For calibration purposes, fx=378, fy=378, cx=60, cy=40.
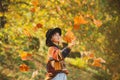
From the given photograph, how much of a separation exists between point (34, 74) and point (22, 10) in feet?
2.22

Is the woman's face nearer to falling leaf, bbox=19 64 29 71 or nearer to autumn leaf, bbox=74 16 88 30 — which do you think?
autumn leaf, bbox=74 16 88 30

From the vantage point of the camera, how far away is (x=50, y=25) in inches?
157

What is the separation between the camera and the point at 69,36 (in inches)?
162

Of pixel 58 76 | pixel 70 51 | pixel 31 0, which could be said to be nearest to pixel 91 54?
pixel 70 51

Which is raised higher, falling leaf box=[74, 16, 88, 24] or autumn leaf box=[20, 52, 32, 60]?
falling leaf box=[74, 16, 88, 24]

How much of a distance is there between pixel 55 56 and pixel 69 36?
361 millimetres

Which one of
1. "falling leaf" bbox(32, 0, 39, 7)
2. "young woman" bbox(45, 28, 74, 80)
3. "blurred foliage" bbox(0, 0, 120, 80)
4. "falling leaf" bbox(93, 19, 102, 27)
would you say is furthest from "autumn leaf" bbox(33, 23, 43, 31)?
"falling leaf" bbox(93, 19, 102, 27)

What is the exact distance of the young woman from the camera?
3810 millimetres

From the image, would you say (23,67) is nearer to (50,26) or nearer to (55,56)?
(55,56)

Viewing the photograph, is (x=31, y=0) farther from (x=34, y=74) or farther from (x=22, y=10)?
(x=34, y=74)

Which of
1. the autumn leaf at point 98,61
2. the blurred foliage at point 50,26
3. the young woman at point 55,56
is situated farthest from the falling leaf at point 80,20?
the autumn leaf at point 98,61

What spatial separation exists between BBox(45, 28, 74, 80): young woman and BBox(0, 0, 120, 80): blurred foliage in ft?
0.20

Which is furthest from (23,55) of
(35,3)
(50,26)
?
(35,3)

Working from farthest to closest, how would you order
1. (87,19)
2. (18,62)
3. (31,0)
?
(87,19), (31,0), (18,62)
